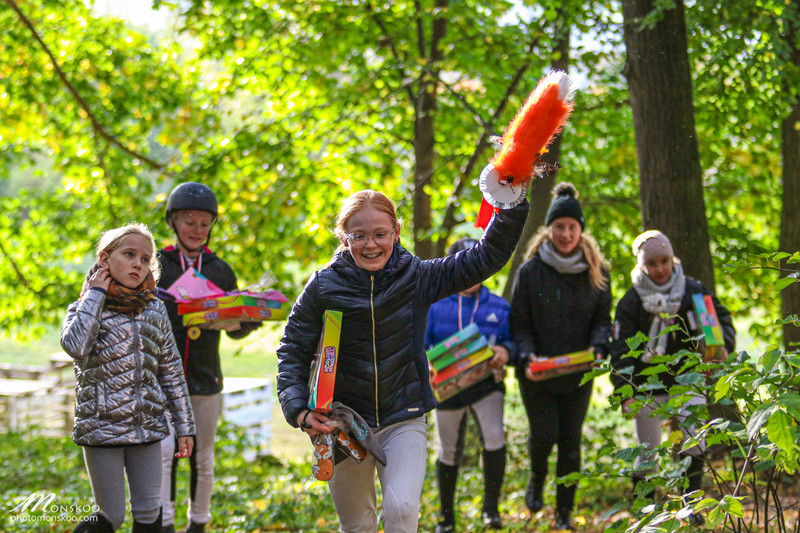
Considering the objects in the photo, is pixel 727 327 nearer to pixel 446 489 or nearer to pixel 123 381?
pixel 446 489

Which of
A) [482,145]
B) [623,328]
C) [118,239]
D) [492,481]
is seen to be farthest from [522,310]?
[482,145]

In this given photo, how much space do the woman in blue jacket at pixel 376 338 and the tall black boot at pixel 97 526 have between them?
120 centimetres

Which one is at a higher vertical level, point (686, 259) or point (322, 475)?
point (686, 259)

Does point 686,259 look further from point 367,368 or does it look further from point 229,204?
point 229,204

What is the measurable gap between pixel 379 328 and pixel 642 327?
240 centimetres

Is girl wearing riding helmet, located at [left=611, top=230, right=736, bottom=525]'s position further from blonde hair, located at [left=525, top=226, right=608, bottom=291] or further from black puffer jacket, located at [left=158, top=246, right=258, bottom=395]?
black puffer jacket, located at [left=158, top=246, right=258, bottom=395]

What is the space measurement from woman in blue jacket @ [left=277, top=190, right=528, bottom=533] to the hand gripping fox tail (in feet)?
0.57

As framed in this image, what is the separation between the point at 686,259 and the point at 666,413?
10.7 ft

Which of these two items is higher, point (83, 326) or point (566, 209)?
point (566, 209)

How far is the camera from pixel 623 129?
1200 centimetres

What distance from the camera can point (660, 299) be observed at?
5.46m

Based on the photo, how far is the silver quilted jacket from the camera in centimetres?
425

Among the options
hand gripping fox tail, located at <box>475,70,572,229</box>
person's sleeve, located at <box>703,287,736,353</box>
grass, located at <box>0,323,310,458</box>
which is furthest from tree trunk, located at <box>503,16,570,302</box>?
grass, located at <box>0,323,310,458</box>

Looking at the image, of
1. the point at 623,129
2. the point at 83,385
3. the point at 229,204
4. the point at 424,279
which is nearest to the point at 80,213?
the point at 229,204
